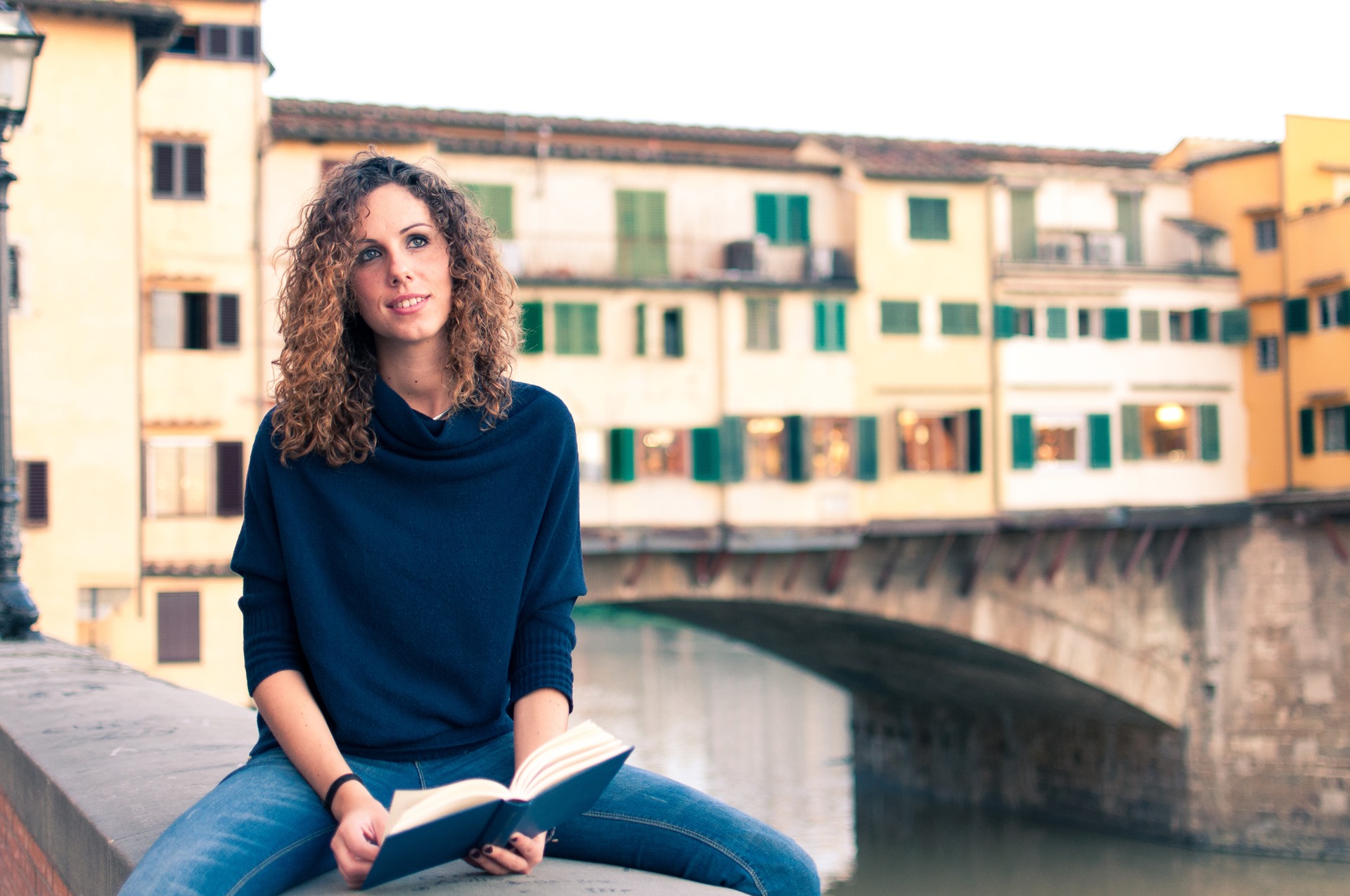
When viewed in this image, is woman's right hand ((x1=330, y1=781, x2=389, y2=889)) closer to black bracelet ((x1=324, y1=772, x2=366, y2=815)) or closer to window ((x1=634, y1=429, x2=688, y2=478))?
black bracelet ((x1=324, y1=772, x2=366, y2=815))

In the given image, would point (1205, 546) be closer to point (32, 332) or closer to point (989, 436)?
point (989, 436)

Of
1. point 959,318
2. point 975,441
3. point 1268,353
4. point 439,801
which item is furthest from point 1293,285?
point 439,801

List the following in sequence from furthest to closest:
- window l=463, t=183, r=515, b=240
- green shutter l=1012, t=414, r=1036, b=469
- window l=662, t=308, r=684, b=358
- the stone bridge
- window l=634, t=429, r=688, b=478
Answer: green shutter l=1012, t=414, r=1036, b=469 → the stone bridge → window l=662, t=308, r=684, b=358 → window l=634, t=429, r=688, b=478 → window l=463, t=183, r=515, b=240

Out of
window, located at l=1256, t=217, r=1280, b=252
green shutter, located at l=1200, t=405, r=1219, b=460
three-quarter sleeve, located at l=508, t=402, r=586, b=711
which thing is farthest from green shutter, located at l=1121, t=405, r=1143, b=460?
three-quarter sleeve, located at l=508, t=402, r=586, b=711

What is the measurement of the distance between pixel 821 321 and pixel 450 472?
66.7 ft

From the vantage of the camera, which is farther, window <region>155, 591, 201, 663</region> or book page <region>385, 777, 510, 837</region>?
window <region>155, 591, 201, 663</region>

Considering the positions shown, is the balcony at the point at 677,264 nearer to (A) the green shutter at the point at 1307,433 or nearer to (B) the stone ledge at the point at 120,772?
(A) the green shutter at the point at 1307,433

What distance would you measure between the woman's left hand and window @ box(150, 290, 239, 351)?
19.2 metres

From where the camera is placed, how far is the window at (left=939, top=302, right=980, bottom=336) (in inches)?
917

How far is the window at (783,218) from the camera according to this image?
74.6 ft

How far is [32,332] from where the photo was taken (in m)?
19.4

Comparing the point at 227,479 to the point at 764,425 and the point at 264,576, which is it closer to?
the point at 764,425

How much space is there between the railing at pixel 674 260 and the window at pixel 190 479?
499cm

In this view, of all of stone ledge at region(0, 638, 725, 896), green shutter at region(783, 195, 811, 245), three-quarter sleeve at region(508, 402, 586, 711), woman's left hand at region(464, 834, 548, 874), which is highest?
green shutter at region(783, 195, 811, 245)
